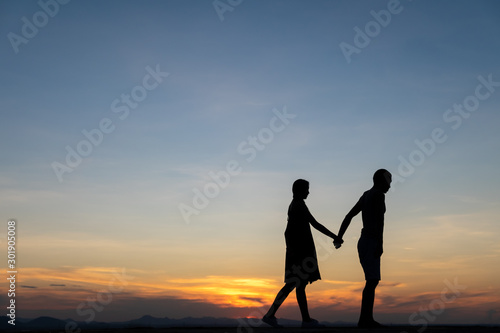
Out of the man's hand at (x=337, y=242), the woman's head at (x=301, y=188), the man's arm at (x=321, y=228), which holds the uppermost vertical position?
the woman's head at (x=301, y=188)

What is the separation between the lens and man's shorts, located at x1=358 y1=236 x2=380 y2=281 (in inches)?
362

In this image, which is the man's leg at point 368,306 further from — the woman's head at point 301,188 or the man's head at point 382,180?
the woman's head at point 301,188

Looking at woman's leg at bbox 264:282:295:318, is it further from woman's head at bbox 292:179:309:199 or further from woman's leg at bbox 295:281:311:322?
woman's head at bbox 292:179:309:199

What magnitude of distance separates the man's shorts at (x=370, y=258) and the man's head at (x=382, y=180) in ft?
2.85

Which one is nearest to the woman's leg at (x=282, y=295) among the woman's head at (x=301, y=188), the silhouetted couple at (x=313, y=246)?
the silhouetted couple at (x=313, y=246)

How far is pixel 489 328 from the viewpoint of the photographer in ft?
27.8

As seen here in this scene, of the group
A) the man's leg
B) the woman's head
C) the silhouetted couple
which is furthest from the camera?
the woman's head

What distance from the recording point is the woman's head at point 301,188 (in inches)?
381

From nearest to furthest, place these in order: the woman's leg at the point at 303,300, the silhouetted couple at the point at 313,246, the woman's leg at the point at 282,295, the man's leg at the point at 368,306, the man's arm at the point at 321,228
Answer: the man's leg at the point at 368,306 < the silhouetted couple at the point at 313,246 < the woman's leg at the point at 303,300 < the woman's leg at the point at 282,295 < the man's arm at the point at 321,228

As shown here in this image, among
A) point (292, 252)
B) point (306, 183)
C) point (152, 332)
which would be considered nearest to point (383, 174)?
point (306, 183)

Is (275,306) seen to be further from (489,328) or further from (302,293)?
(489,328)

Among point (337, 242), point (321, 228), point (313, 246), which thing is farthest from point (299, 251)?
point (337, 242)

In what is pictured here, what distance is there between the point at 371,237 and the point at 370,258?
36cm

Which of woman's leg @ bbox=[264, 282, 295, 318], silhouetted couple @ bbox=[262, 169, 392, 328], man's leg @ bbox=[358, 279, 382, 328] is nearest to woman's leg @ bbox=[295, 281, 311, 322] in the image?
silhouetted couple @ bbox=[262, 169, 392, 328]
